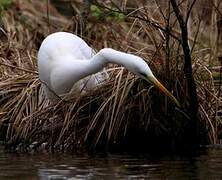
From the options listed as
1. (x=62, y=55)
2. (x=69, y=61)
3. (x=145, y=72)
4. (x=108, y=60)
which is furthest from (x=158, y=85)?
(x=62, y=55)

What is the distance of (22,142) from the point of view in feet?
31.9

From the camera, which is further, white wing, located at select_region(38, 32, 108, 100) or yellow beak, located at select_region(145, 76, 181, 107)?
white wing, located at select_region(38, 32, 108, 100)

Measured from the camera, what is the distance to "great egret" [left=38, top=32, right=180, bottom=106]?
28.9ft

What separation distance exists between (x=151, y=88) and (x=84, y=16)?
397 centimetres

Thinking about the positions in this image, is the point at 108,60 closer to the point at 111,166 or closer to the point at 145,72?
the point at 145,72

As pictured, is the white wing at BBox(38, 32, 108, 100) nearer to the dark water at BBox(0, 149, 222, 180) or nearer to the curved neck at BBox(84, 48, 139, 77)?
the curved neck at BBox(84, 48, 139, 77)

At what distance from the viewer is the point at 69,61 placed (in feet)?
31.2

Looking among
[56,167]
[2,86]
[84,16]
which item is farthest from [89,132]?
[84,16]

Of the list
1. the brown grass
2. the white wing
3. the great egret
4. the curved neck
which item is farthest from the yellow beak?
the white wing

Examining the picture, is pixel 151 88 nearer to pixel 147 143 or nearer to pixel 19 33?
pixel 147 143

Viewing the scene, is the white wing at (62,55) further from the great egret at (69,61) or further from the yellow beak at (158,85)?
the yellow beak at (158,85)

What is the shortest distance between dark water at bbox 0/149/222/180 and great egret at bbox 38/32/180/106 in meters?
0.68

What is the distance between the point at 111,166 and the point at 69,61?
5.77ft

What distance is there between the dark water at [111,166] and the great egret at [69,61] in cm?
68
